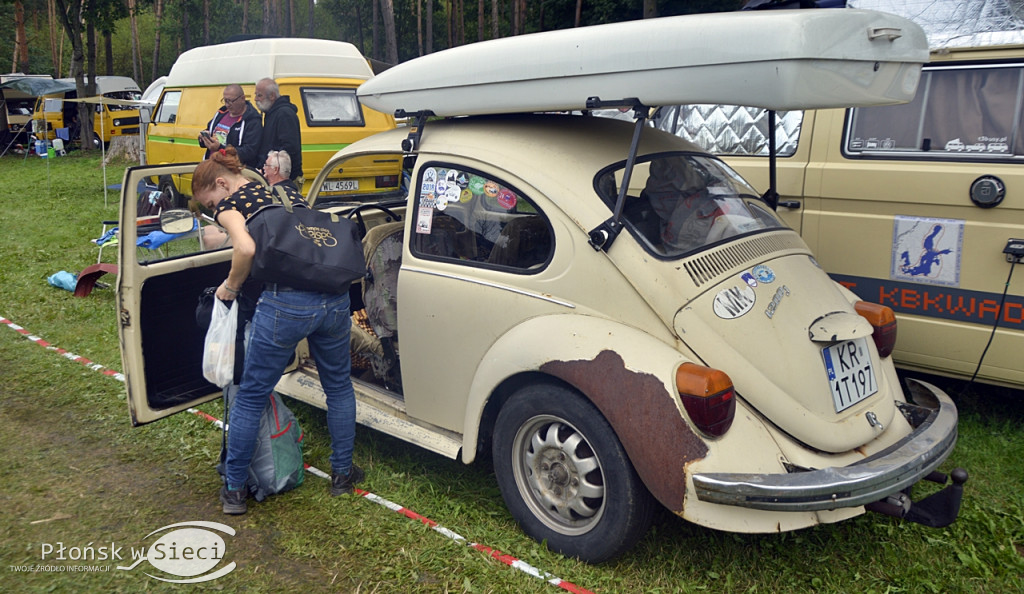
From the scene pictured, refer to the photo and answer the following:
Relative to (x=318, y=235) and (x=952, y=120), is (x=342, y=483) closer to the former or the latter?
(x=318, y=235)

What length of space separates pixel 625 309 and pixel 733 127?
2.83 metres

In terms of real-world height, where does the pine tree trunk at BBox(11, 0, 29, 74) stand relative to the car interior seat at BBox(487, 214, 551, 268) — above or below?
above

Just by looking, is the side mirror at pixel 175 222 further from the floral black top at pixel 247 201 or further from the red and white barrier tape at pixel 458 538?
the red and white barrier tape at pixel 458 538

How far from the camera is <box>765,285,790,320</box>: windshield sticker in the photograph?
3.21 meters

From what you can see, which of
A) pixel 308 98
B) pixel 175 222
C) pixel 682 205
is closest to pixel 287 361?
pixel 175 222

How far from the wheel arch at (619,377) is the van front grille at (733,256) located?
0.36m

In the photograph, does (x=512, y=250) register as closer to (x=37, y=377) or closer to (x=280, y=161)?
(x=280, y=161)

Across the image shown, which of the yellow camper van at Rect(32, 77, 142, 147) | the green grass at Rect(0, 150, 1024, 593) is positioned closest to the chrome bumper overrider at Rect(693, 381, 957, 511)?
the green grass at Rect(0, 150, 1024, 593)

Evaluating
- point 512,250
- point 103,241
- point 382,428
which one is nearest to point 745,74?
point 512,250

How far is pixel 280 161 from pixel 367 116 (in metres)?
6.86

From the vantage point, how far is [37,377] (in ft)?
18.2

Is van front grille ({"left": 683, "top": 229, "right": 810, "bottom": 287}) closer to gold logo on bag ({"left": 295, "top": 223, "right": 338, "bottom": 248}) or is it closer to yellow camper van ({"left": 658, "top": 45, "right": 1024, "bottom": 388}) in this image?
yellow camper van ({"left": 658, "top": 45, "right": 1024, "bottom": 388})

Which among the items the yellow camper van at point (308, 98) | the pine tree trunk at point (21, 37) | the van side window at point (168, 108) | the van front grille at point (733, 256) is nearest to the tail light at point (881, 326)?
the van front grille at point (733, 256)

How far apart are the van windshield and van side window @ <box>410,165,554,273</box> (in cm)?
39
